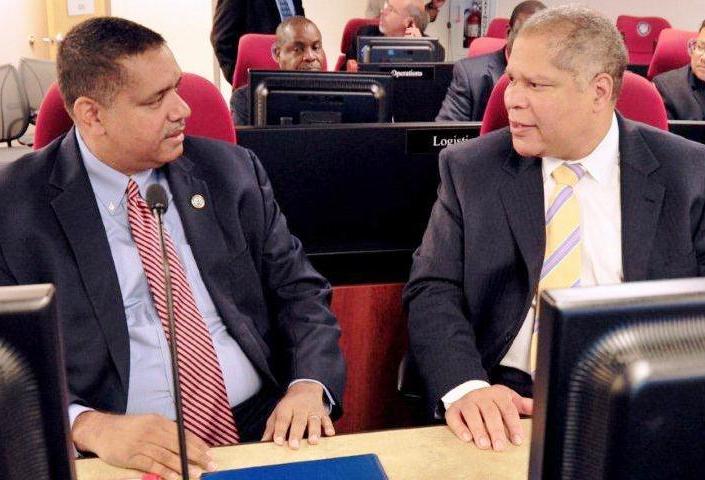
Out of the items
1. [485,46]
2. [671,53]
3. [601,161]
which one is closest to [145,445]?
[601,161]

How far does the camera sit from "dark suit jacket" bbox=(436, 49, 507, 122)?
3260mm

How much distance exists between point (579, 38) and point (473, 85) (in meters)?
1.84

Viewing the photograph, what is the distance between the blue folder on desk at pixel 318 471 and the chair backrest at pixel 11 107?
3.92 meters

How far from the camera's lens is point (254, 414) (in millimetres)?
1410

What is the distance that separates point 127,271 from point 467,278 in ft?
2.01

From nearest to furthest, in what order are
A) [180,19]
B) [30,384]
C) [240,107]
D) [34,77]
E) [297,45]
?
[30,384]
[240,107]
[297,45]
[34,77]
[180,19]

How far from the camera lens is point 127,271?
4.38 feet

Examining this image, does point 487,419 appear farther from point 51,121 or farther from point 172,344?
point 51,121

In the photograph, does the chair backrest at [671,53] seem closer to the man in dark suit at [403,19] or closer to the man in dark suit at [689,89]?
the man in dark suit at [689,89]

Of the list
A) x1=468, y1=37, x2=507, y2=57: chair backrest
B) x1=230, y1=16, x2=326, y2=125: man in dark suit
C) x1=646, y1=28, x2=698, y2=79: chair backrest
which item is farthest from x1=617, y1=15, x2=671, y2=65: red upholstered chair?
x1=230, y1=16, x2=326, y2=125: man in dark suit

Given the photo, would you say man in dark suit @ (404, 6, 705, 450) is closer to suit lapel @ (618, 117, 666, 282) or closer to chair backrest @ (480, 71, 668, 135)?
suit lapel @ (618, 117, 666, 282)

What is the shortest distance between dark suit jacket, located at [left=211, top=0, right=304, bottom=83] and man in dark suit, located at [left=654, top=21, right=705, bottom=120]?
2209 millimetres

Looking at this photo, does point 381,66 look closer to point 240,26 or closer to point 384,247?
point 240,26

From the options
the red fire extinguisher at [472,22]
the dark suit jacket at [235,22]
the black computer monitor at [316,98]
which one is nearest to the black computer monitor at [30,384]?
the black computer monitor at [316,98]
